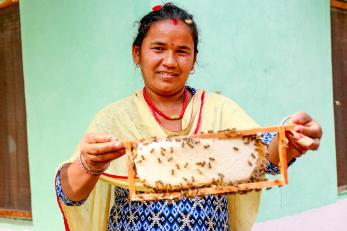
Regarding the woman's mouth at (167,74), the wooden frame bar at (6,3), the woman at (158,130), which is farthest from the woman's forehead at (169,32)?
the wooden frame bar at (6,3)

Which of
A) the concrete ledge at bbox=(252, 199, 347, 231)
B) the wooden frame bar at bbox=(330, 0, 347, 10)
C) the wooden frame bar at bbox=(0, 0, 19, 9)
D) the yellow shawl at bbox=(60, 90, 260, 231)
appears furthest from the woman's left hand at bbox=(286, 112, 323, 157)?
the wooden frame bar at bbox=(330, 0, 347, 10)

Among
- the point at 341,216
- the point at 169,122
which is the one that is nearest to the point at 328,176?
the point at 341,216

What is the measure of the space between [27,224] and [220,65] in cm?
273

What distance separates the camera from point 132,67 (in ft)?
12.2

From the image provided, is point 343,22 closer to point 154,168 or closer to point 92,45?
point 92,45

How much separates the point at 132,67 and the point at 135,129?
187cm

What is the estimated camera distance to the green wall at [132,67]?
12.8 feet

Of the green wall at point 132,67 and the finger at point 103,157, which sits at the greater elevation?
the green wall at point 132,67

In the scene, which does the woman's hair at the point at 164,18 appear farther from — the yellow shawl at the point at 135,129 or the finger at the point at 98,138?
the finger at the point at 98,138

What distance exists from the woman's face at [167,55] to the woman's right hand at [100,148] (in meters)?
0.42

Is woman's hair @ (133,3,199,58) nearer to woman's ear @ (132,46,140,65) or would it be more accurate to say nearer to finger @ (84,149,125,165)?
woman's ear @ (132,46,140,65)

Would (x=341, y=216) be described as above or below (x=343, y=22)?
below

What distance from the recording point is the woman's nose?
6.24 feet

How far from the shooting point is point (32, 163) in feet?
15.0
